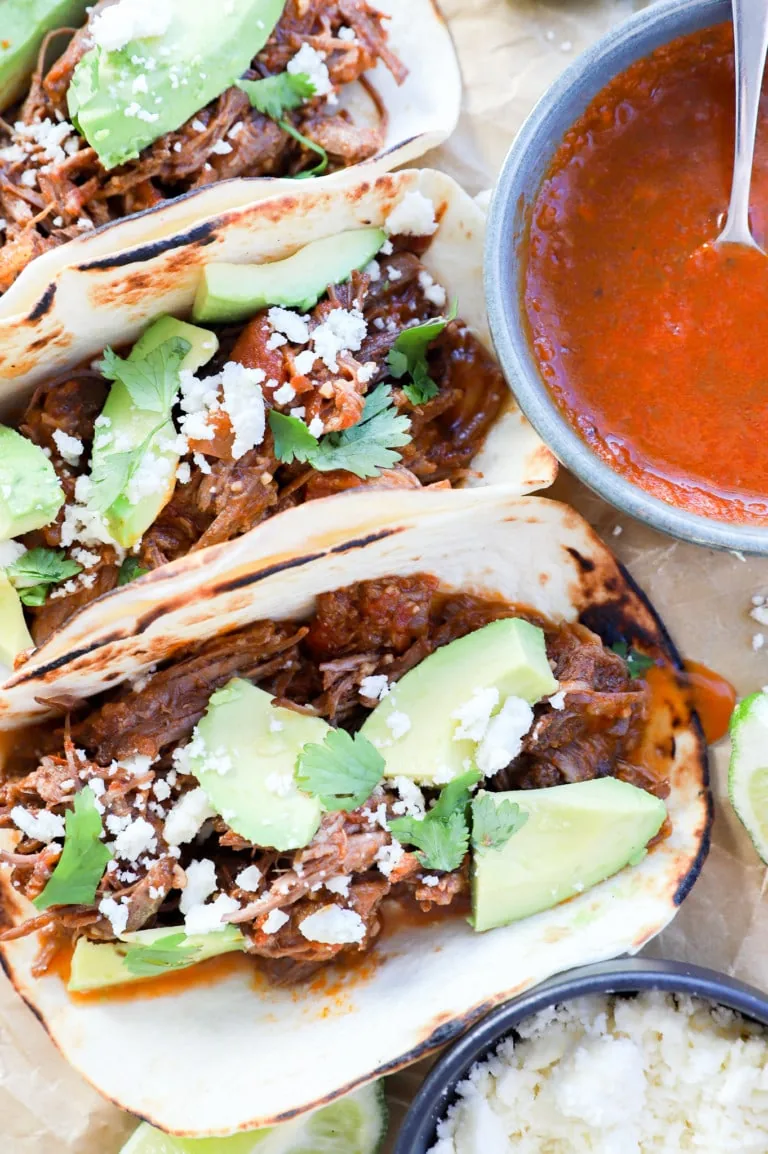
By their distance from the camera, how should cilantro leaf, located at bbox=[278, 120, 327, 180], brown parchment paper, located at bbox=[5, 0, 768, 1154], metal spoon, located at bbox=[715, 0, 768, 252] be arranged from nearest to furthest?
1. metal spoon, located at bbox=[715, 0, 768, 252]
2. cilantro leaf, located at bbox=[278, 120, 327, 180]
3. brown parchment paper, located at bbox=[5, 0, 768, 1154]

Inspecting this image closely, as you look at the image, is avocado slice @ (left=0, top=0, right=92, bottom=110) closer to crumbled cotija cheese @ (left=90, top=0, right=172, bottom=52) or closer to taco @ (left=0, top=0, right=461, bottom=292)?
taco @ (left=0, top=0, right=461, bottom=292)

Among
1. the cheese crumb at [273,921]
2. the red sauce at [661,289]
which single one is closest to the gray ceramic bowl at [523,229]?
the red sauce at [661,289]

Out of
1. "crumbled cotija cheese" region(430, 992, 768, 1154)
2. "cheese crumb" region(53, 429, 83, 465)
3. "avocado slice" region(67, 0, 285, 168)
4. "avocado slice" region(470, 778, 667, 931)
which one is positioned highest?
"avocado slice" region(67, 0, 285, 168)

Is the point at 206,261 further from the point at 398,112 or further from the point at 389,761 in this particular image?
the point at 389,761

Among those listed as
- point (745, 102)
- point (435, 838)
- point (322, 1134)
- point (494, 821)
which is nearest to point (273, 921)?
point (435, 838)

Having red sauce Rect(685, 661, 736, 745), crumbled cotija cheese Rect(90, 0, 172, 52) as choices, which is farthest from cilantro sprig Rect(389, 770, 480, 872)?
crumbled cotija cheese Rect(90, 0, 172, 52)

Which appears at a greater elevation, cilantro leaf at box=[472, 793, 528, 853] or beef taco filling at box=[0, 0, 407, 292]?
beef taco filling at box=[0, 0, 407, 292]
